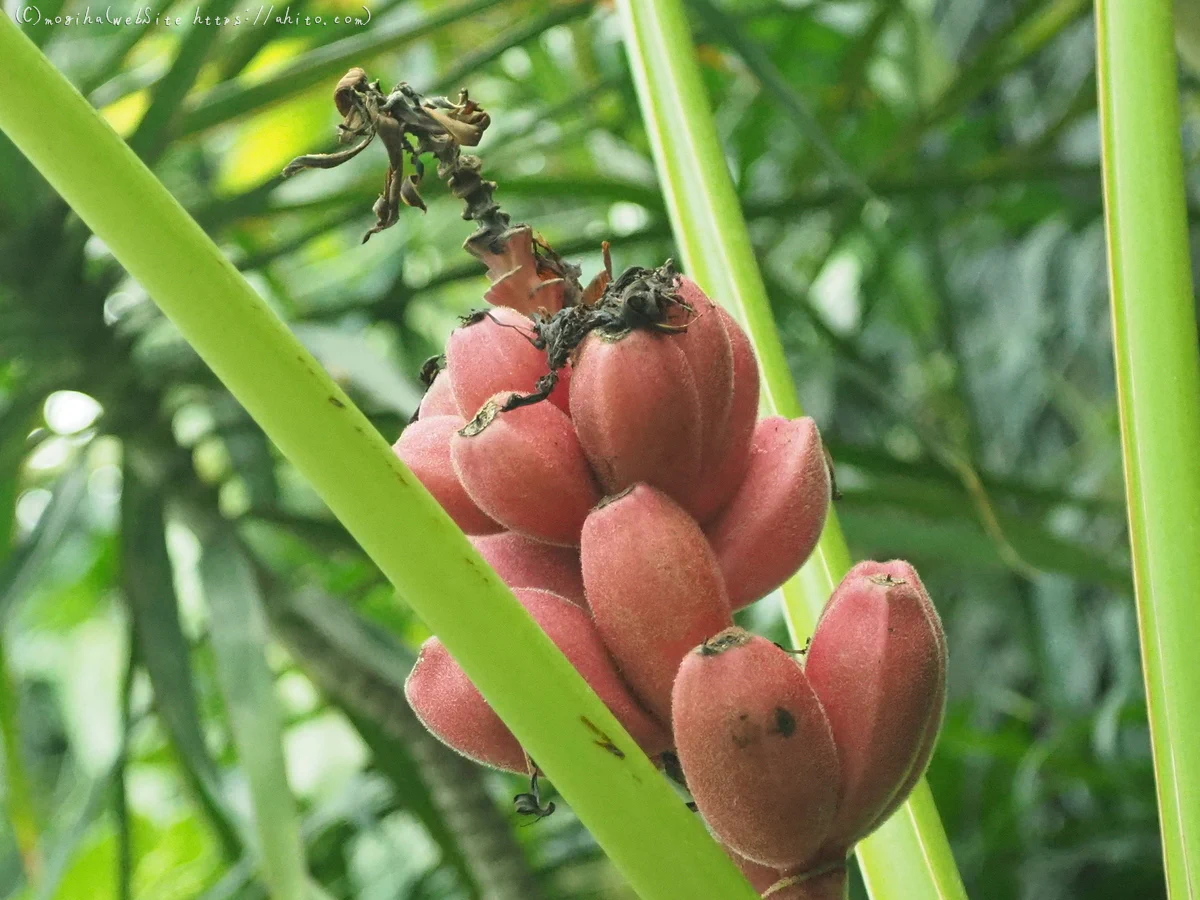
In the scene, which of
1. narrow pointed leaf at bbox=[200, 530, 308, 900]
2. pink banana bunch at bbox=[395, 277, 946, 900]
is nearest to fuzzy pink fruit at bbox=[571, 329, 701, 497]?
pink banana bunch at bbox=[395, 277, 946, 900]

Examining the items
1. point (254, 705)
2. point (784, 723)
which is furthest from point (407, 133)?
point (254, 705)

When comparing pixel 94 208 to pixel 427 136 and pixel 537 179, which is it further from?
pixel 537 179

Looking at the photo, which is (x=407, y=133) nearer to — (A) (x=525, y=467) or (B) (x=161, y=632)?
(A) (x=525, y=467)

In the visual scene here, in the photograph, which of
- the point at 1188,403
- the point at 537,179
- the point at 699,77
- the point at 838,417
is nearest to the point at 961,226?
the point at 838,417

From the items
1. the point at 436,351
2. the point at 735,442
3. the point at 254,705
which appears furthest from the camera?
the point at 436,351

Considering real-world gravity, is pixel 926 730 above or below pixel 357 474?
below

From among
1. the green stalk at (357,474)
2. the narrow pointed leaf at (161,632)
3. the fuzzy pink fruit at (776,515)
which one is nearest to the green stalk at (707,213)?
the fuzzy pink fruit at (776,515)
